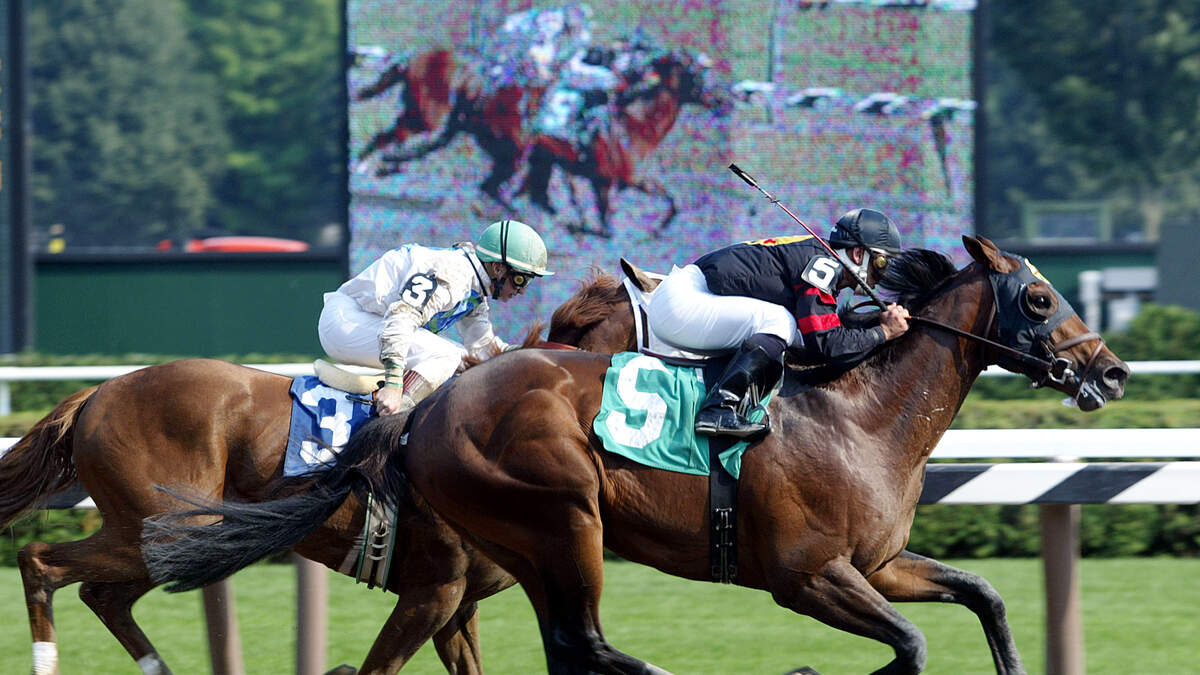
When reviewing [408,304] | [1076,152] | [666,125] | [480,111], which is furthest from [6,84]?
[1076,152]

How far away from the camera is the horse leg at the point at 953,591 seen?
3955mm

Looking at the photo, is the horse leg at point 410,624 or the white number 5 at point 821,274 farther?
the horse leg at point 410,624

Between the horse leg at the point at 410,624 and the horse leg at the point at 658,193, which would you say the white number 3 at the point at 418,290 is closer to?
the horse leg at the point at 410,624

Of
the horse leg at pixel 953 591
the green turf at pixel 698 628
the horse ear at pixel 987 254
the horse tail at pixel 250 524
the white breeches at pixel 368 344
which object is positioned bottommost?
the green turf at pixel 698 628

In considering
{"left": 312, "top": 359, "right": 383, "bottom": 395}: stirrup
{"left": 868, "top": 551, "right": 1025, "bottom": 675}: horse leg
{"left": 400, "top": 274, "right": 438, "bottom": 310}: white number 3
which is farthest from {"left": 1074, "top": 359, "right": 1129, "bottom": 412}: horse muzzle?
{"left": 312, "top": 359, "right": 383, "bottom": 395}: stirrup

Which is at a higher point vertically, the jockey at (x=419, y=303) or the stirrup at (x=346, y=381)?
the jockey at (x=419, y=303)

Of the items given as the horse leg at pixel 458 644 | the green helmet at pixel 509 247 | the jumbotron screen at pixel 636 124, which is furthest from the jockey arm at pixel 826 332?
the jumbotron screen at pixel 636 124

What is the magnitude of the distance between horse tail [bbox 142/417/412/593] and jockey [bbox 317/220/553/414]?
245mm

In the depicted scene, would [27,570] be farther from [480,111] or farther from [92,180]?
[92,180]

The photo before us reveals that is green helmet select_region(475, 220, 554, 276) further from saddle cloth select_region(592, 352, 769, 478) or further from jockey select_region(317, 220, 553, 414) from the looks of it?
saddle cloth select_region(592, 352, 769, 478)

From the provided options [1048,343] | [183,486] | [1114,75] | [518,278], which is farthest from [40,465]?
[1114,75]

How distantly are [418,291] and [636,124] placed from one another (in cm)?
422

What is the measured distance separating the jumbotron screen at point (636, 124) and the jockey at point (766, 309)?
14.0 feet

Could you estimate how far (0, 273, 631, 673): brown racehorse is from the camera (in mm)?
4266
